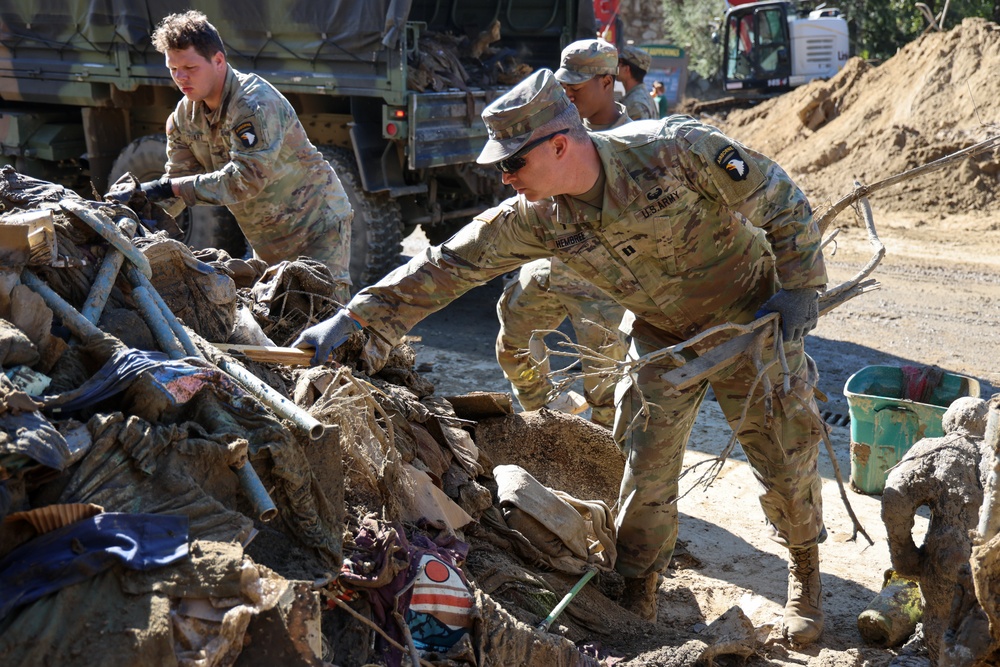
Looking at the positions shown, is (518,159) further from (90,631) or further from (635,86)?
(635,86)

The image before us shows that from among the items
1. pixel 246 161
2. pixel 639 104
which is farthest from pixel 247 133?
pixel 639 104

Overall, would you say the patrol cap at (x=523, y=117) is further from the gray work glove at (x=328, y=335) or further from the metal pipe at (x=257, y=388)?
the metal pipe at (x=257, y=388)

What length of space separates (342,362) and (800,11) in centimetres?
1822

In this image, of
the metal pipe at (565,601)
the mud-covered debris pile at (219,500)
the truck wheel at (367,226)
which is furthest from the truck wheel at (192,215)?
the metal pipe at (565,601)

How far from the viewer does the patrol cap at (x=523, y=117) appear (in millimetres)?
2807

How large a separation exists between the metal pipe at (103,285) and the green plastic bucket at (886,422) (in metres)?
3.26

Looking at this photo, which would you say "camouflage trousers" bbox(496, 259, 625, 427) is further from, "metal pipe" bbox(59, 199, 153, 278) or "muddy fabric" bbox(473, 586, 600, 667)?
"metal pipe" bbox(59, 199, 153, 278)

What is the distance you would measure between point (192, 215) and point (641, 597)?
5.13 meters

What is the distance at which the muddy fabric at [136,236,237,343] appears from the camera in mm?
3234

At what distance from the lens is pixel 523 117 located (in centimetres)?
281

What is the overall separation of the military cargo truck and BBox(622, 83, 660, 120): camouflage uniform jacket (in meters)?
1.92

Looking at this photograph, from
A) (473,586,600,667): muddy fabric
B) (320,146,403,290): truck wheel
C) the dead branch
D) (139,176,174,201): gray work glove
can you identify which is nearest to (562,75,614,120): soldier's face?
the dead branch

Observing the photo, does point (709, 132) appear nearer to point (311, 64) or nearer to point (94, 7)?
point (311, 64)

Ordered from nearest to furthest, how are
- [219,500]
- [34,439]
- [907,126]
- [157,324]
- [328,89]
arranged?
[34,439], [219,500], [157,324], [328,89], [907,126]
